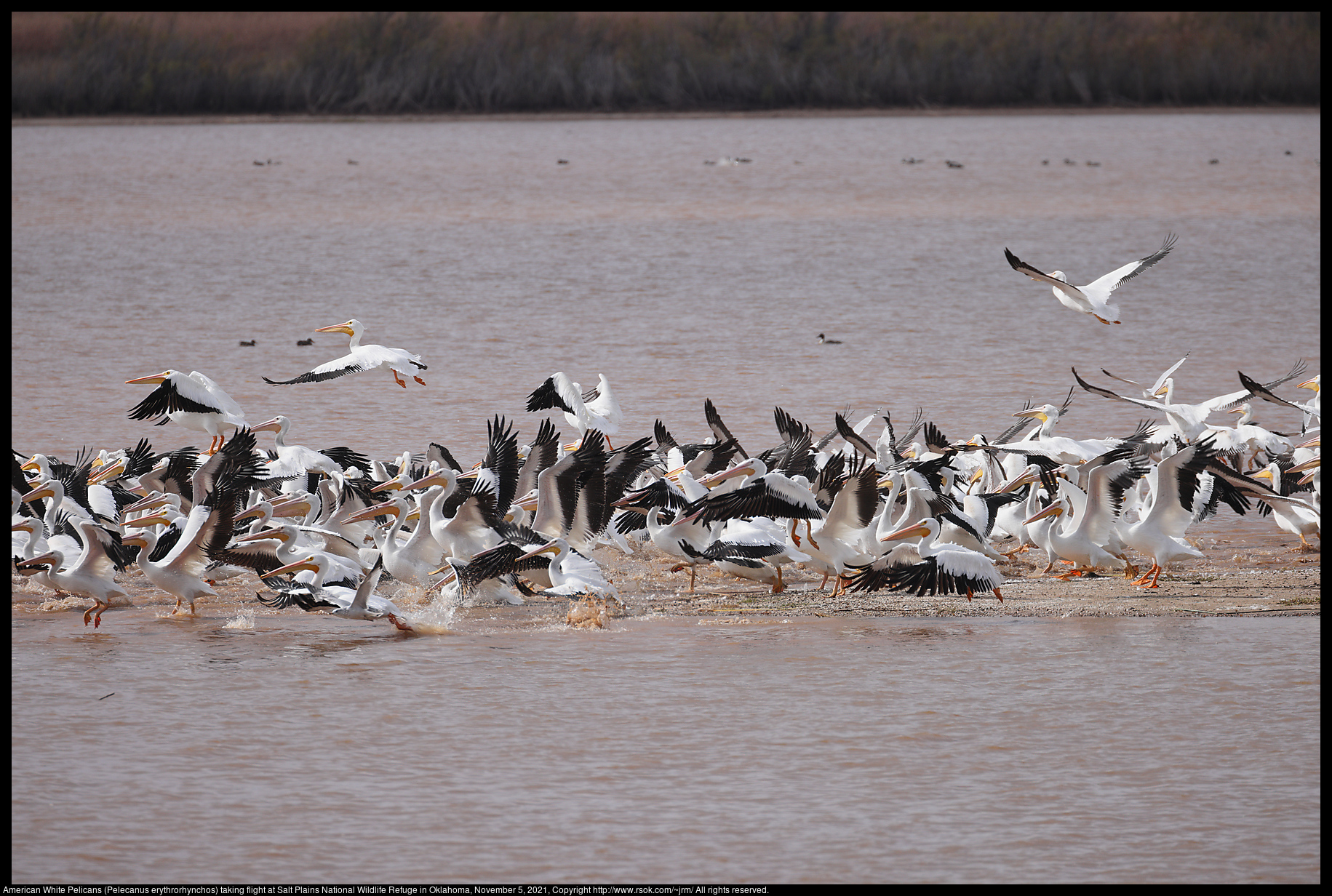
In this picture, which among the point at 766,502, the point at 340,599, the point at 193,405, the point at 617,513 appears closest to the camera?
the point at 340,599

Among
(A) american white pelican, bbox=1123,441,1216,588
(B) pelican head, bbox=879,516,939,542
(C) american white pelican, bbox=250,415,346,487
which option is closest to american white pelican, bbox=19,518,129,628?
(C) american white pelican, bbox=250,415,346,487

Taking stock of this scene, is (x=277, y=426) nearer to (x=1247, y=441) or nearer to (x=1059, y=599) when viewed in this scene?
(x=1059, y=599)

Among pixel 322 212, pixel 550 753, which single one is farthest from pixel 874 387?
pixel 322 212

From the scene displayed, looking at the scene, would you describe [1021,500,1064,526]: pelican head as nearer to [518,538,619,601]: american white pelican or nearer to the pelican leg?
the pelican leg

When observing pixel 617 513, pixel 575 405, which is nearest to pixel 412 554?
pixel 617 513

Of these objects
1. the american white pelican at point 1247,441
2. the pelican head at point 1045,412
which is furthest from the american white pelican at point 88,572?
the american white pelican at point 1247,441
